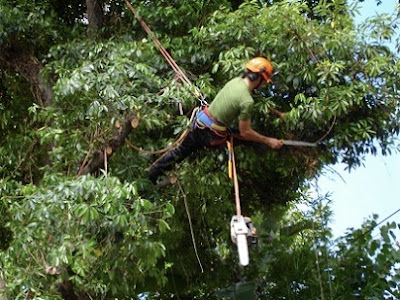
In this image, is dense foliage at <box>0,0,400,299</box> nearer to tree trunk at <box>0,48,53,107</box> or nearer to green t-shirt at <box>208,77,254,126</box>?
tree trunk at <box>0,48,53,107</box>

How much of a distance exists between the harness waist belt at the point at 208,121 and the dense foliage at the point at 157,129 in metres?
0.15

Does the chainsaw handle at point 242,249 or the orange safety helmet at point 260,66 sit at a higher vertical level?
the orange safety helmet at point 260,66

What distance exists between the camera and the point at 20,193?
13.0 feet

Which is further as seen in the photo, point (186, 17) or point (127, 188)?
point (186, 17)

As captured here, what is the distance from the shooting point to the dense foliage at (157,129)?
352cm

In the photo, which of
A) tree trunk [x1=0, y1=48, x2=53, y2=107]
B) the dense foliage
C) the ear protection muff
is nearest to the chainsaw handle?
the dense foliage

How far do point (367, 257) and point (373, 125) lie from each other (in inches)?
43.8

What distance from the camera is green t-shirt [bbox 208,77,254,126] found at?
3391mm

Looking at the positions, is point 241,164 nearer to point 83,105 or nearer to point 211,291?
point 83,105

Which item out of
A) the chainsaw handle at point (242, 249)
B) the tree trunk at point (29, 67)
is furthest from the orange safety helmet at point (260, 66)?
the tree trunk at point (29, 67)

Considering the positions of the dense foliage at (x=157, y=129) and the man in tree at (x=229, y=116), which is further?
the dense foliage at (x=157, y=129)

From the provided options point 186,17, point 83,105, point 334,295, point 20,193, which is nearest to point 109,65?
point 83,105

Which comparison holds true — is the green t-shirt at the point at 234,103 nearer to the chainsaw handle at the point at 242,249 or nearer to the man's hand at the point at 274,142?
the man's hand at the point at 274,142

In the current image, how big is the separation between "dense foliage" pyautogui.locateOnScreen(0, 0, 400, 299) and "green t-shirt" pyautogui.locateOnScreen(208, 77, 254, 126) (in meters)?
0.28
